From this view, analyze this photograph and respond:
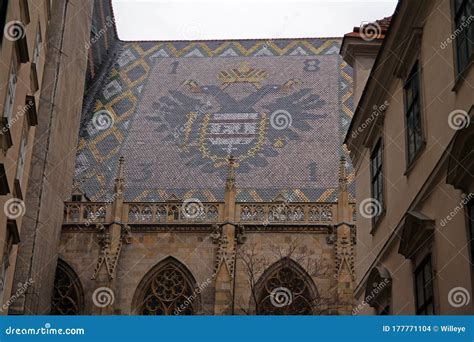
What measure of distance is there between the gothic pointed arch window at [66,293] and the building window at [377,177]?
10.4 metres

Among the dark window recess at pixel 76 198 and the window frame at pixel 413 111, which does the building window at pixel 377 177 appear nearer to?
the window frame at pixel 413 111

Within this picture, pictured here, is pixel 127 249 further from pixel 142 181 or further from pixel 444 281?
pixel 444 281

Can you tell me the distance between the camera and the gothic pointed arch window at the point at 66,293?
20.8 metres

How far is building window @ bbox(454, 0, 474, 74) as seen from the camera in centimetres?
812

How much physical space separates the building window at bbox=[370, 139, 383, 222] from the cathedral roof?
9570mm

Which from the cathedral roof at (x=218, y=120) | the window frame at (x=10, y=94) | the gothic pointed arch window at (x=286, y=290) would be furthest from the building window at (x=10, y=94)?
the cathedral roof at (x=218, y=120)

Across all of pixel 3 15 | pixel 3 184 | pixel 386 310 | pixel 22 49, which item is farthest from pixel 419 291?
pixel 22 49

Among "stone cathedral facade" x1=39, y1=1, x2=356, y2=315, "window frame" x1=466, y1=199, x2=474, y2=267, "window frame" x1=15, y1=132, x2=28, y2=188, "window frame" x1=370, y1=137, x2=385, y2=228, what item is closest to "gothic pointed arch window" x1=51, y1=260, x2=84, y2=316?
"stone cathedral facade" x1=39, y1=1, x2=356, y2=315

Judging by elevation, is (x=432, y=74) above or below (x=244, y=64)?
below

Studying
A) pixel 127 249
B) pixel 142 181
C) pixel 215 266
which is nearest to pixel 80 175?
pixel 142 181

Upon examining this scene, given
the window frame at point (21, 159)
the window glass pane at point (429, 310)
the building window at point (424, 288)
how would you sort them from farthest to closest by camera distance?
the window frame at point (21, 159) → the building window at point (424, 288) → the window glass pane at point (429, 310)

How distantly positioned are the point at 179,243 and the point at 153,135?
14.2ft

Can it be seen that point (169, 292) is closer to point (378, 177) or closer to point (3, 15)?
point (378, 177)

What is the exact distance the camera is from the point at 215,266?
20.7m
